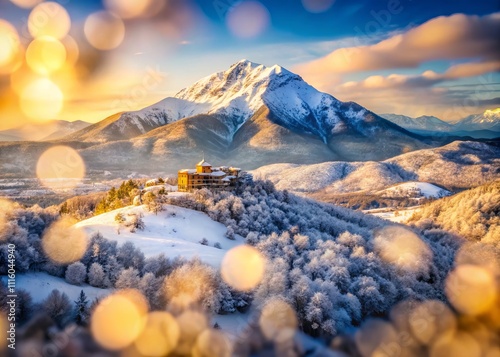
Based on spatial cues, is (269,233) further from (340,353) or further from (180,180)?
(340,353)

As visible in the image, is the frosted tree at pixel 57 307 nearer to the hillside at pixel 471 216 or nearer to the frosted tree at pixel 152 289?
the frosted tree at pixel 152 289

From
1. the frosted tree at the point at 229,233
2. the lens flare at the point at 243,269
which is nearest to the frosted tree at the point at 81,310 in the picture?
the lens flare at the point at 243,269

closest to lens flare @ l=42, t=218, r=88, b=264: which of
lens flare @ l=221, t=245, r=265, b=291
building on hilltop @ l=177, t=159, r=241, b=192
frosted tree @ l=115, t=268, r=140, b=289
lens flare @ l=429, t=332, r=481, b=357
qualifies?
frosted tree @ l=115, t=268, r=140, b=289

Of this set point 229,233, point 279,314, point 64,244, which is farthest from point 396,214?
point 64,244

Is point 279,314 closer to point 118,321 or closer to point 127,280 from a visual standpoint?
point 127,280

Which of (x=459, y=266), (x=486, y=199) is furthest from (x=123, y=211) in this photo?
(x=486, y=199)
